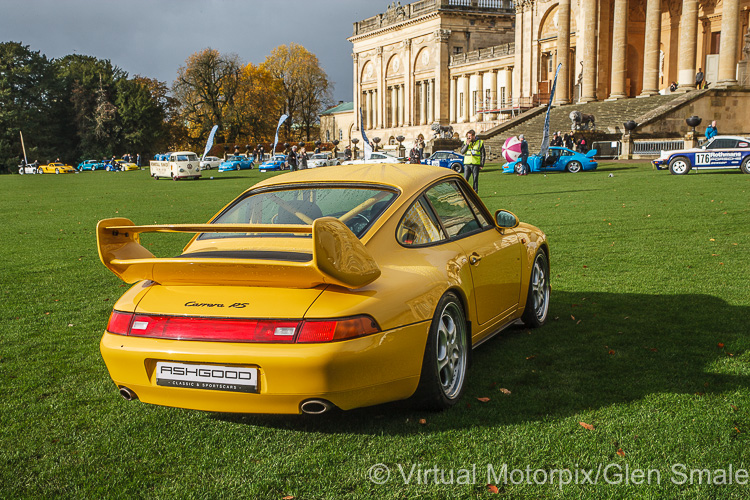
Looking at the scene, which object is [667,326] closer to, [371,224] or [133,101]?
[371,224]

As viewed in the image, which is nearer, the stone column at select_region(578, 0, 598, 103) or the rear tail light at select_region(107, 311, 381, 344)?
the rear tail light at select_region(107, 311, 381, 344)

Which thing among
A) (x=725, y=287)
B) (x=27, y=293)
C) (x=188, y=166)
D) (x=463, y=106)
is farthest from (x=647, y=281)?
(x=463, y=106)

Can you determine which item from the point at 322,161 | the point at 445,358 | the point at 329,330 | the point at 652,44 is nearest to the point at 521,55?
the point at 652,44

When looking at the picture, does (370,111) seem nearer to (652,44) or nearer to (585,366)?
(652,44)

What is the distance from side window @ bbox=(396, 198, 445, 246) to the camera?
4414mm

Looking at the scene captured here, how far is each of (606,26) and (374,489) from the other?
55.4 meters

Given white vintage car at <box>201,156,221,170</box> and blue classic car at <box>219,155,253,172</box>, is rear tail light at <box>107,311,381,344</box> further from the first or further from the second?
white vintage car at <box>201,156,221,170</box>

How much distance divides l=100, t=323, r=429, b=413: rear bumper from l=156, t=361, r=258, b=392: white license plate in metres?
0.03

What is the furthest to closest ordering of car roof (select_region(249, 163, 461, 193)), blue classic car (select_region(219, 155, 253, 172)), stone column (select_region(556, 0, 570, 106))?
blue classic car (select_region(219, 155, 253, 172)) → stone column (select_region(556, 0, 570, 106)) → car roof (select_region(249, 163, 461, 193))

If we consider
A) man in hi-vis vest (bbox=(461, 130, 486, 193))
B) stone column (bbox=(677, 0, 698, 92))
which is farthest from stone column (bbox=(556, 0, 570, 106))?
man in hi-vis vest (bbox=(461, 130, 486, 193))

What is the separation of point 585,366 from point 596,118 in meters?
42.7

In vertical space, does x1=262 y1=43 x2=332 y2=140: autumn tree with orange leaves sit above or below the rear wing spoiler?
above

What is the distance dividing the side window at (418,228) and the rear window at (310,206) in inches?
6.3

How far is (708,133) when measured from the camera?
34.2 m
